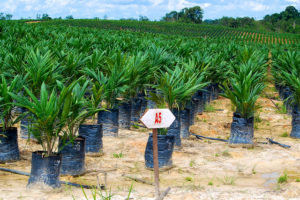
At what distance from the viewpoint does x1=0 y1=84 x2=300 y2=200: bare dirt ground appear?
3.40 m

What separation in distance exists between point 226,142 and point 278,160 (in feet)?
3.87

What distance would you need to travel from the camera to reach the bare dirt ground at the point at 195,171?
340 centimetres

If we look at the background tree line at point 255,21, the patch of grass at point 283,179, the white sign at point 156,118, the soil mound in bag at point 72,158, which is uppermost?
the background tree line at point 255,21

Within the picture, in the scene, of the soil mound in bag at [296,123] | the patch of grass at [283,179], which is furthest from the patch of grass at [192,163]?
the soil mound in bag at [296,123]

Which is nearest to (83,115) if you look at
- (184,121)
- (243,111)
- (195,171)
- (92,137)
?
(92,137)

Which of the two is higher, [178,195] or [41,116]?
[41,116]

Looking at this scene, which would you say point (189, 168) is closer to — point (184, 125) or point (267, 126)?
point (184, 125)

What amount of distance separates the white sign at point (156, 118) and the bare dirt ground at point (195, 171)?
0.62m

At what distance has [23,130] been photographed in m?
5.33

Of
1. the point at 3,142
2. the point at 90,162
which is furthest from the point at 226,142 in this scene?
the point at 3,142

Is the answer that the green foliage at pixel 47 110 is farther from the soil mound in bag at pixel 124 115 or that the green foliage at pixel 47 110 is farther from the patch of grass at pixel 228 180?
the soil mound in bag at pixel 124 115

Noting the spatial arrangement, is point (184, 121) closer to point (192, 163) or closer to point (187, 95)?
point (187, 95)

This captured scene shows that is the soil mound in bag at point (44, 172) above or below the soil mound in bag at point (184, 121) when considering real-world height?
below

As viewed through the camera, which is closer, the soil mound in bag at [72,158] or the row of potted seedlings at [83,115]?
the row of potted seedlings at [83,115]
